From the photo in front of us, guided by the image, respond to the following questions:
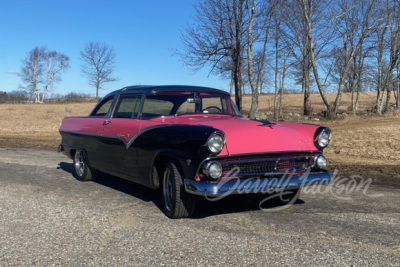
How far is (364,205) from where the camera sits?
5.68m

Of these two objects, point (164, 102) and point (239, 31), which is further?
point (239, 31)

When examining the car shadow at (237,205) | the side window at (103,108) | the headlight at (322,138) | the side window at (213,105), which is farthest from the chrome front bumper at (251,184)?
the side window at (103,108)

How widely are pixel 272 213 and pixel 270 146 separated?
3.17 ft

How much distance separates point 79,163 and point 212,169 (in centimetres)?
415

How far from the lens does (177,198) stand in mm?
4910

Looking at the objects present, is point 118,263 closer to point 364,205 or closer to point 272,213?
point 272,213

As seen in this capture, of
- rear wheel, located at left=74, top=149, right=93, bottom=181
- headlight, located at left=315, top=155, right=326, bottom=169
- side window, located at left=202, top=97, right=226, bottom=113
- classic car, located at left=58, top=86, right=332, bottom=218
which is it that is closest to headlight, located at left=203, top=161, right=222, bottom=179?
classic car, located at left=58, top=86, right=332, bottom=218

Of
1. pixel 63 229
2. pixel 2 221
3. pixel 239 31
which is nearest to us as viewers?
pixel 63 229

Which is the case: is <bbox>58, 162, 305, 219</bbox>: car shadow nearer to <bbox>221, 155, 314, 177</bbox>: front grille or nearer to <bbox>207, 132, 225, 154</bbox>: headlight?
<bbox>221, 155, 314, 177</bbox>: front grille

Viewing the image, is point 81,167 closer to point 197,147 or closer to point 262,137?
point 197,147

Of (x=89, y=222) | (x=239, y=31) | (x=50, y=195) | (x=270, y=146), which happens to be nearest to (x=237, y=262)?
(x=270, y=146)

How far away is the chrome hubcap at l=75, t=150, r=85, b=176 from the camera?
7790 mm

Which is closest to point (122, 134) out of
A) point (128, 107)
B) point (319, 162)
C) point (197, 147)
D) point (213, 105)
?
point (128, 107)

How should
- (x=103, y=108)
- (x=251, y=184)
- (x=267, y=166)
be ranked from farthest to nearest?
1. (x=103, y=108)
2. (x=267, y=166)
3. (x=251, y=184)
